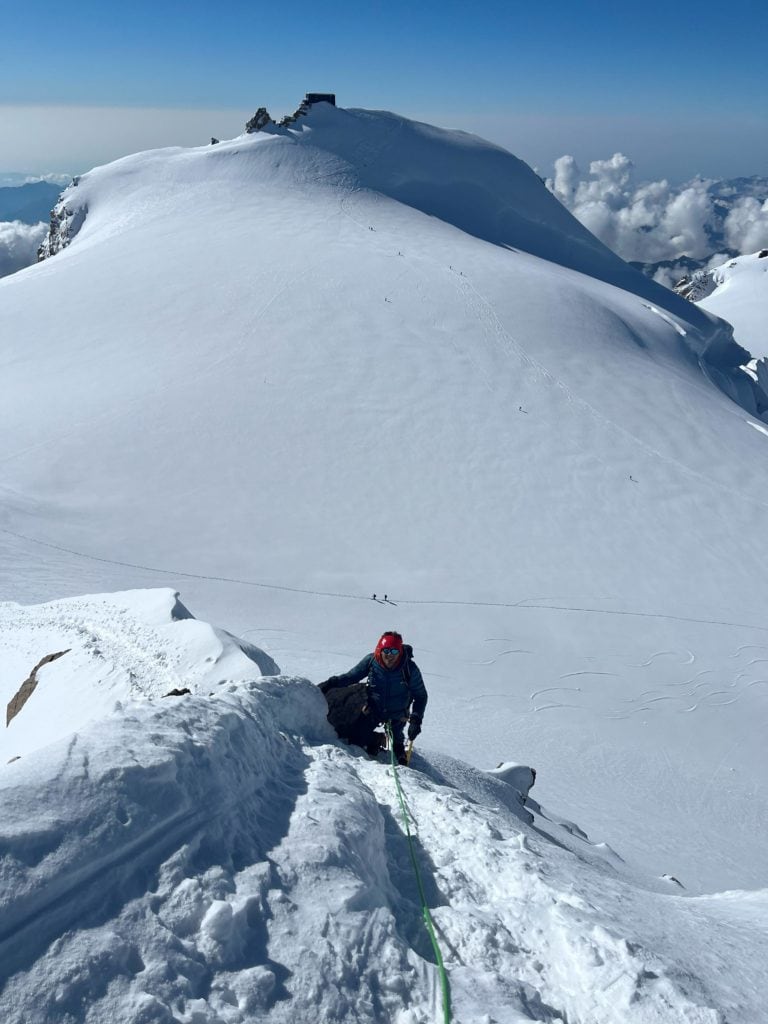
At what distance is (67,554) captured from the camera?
17.1m

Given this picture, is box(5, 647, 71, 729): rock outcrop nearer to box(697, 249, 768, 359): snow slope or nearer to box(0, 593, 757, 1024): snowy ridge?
box(0, 593, 757, 1024): snowy ridge

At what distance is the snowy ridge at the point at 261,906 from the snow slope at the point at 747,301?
63092 mm

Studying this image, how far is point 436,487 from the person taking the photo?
20531 mm

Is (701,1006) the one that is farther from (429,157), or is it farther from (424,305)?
(429,157)

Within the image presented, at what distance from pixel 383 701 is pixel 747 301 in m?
85.6

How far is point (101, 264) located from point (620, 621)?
88.4ft

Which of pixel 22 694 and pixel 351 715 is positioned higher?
pixel 351 715

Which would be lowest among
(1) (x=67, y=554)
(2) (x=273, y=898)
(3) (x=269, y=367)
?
(1) (x=67, y=554)

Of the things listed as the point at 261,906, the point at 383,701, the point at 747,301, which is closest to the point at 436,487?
the point at 383,701

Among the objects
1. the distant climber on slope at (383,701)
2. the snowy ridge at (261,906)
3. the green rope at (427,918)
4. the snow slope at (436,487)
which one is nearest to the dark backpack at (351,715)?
the distant climber on slope at (383,701)

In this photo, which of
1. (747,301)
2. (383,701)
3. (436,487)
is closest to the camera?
(383,701)

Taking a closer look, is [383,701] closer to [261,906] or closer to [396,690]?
[396,690]

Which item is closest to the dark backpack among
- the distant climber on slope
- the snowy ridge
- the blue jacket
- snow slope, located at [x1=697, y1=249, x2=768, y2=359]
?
the distant climber on slope

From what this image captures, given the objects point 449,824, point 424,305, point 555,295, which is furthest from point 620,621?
point 555,295
